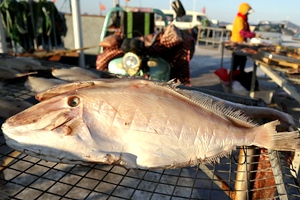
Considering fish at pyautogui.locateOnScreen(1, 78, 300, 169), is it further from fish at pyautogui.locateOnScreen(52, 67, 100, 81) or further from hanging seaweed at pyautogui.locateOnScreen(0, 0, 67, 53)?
hanging seaweed at pyautogui.locateOnScreen(0, 0, 67, 53)

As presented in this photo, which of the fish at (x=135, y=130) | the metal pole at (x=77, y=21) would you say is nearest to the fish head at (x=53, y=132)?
the fish at (x=135, y=130)

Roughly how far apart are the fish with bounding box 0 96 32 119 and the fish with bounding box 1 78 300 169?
471mm

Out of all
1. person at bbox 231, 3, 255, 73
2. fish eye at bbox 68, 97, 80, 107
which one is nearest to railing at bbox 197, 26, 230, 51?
person at bbox 231, 3, 255, 73

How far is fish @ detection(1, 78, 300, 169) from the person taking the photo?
55.4 inches

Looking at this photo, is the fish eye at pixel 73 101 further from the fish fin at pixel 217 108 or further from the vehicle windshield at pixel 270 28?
the vehicle windshield at pixel 270 28

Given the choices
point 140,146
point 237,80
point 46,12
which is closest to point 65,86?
point 140,146

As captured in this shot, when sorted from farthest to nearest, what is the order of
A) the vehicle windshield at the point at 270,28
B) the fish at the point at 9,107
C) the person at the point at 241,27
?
the vehicle windshield at the point at 270,28 < the person at the point at 241,27 < the fish at the point at 9,107

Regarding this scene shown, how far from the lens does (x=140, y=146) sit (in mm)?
1431

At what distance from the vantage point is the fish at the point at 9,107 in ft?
6.29

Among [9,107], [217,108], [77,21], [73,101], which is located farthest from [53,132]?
[77,21]

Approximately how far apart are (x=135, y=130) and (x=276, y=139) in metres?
0.79

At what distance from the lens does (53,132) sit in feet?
4.64

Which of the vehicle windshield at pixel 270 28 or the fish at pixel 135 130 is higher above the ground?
the vehicle windshield at pixel 270 28

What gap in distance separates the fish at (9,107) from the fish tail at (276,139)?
5.81 ft
